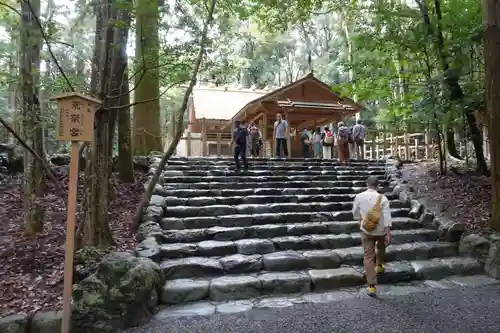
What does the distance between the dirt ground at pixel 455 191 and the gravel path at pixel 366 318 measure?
245cm

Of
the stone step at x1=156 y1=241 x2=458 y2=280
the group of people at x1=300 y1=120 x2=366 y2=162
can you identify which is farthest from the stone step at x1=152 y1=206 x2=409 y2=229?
the group of people at x1=300 y1=120 x2=366 y2=162

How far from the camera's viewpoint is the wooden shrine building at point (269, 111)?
14414 mm

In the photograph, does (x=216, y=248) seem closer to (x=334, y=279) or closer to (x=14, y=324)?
(x=334, y=279)

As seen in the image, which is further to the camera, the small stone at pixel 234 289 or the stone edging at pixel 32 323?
the small stone at pixel 234 289

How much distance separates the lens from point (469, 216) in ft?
20.7

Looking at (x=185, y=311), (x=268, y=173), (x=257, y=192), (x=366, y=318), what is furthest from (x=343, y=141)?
(x=185, y=311)

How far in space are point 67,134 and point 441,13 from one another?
356 inches

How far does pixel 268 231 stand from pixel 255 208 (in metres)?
0.94

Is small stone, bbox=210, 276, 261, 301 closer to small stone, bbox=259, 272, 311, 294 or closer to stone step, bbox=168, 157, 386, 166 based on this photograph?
small stone, bbox=259, 272, 311, 294

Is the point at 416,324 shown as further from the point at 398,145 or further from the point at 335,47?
the point at 335,47

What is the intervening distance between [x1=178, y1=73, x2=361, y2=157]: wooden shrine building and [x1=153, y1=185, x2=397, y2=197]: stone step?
501 cm

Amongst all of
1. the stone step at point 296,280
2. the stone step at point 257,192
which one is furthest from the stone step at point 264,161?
the stone step at point 296,280

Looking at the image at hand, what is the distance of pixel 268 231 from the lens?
19.2 feet

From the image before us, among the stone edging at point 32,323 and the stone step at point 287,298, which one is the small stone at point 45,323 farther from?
the stone step at point 287,298
